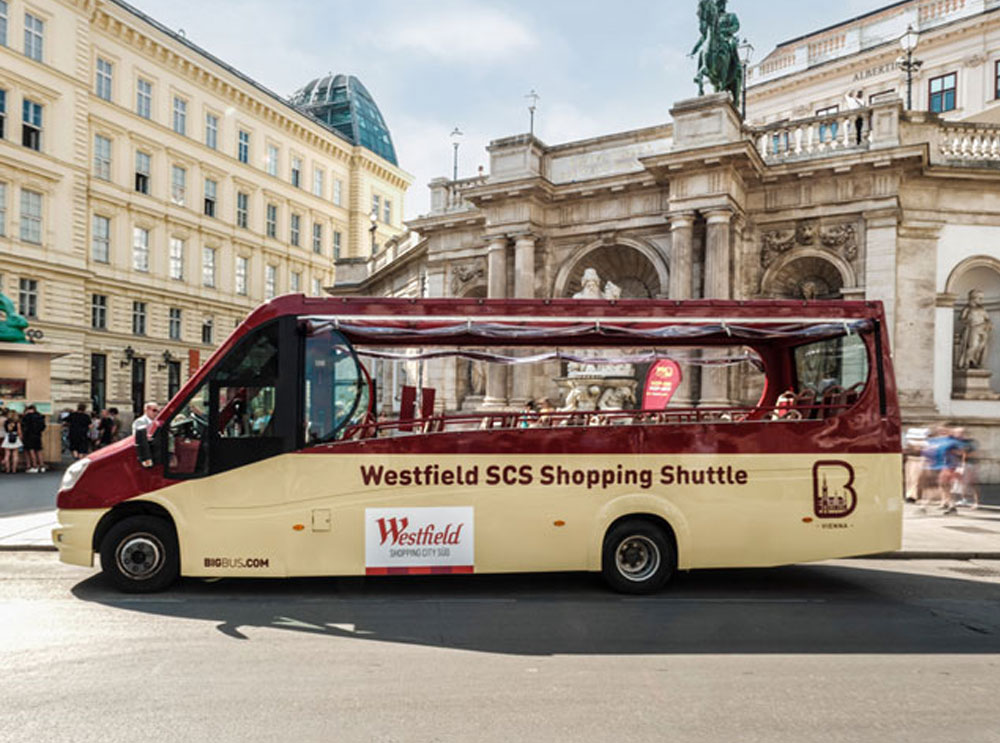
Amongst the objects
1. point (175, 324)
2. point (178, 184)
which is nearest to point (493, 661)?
point (175, 324)

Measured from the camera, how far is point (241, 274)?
47906 mm

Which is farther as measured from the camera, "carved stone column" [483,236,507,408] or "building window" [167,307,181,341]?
"building window" [167,307,181,341]

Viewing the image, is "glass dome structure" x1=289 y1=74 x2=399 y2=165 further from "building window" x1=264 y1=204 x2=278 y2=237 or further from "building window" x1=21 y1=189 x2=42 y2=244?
"building window" x1=21 y1=189 x2=42 y2=244

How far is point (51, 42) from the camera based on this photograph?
3475 centimetres

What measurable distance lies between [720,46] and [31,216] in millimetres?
30956

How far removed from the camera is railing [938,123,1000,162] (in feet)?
58.8

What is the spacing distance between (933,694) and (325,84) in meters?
69.5

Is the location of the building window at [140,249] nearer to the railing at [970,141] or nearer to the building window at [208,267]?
the building window at [208,267]

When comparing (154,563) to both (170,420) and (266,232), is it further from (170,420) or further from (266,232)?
(266,232)

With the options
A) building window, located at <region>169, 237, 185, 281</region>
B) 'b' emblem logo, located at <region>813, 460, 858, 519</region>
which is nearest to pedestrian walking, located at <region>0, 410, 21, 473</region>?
'b' emblem logo, located at <region>813, 460, 858, 519</region>

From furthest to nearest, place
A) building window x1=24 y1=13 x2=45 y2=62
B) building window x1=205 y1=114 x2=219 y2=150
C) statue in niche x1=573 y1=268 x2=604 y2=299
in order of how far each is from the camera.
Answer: building window x1=205 y1=114 x2=219 y2=150
building window x1=24 y1=13 x2=45 y2=62
statue in niche x1=573 y1=268 x2=604 y2=299

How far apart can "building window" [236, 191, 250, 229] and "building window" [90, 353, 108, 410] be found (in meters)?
→ 13.2

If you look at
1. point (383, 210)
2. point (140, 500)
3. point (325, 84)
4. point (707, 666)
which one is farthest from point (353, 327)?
point (325, 84)

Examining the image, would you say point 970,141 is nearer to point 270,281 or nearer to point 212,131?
point 212,131
